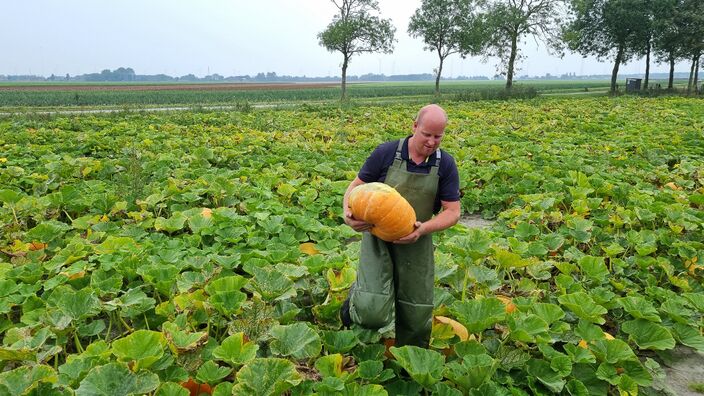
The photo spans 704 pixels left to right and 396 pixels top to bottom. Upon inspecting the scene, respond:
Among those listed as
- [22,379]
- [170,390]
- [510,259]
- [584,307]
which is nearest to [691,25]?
[510,259]

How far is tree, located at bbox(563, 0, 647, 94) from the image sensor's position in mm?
34344

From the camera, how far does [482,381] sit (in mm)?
2453

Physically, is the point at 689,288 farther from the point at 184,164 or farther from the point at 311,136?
the point at 311,136

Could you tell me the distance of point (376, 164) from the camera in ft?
8.82

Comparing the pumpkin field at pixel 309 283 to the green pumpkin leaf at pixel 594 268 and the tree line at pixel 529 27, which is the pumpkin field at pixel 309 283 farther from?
the tree line at pixel 529 27

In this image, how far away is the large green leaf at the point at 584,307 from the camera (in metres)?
3.06

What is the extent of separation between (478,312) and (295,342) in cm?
106

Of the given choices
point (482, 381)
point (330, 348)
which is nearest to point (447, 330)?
point (482, 381)

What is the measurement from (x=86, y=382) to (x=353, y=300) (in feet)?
4.36

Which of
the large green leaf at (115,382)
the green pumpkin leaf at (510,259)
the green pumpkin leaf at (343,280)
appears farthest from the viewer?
the green pumpkin leaf at (510,259)

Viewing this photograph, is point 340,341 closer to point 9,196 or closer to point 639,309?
point 639,309

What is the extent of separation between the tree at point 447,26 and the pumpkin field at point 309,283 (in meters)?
28.2

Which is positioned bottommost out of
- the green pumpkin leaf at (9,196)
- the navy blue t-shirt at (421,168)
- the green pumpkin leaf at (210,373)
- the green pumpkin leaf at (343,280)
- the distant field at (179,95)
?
the green pumpkin leaf at (210,373)

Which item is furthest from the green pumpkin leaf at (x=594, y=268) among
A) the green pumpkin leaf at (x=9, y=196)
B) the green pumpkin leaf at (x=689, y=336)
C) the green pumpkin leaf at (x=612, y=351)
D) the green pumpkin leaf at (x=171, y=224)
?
the green pumpkin leaf at (x=9, y=196)
